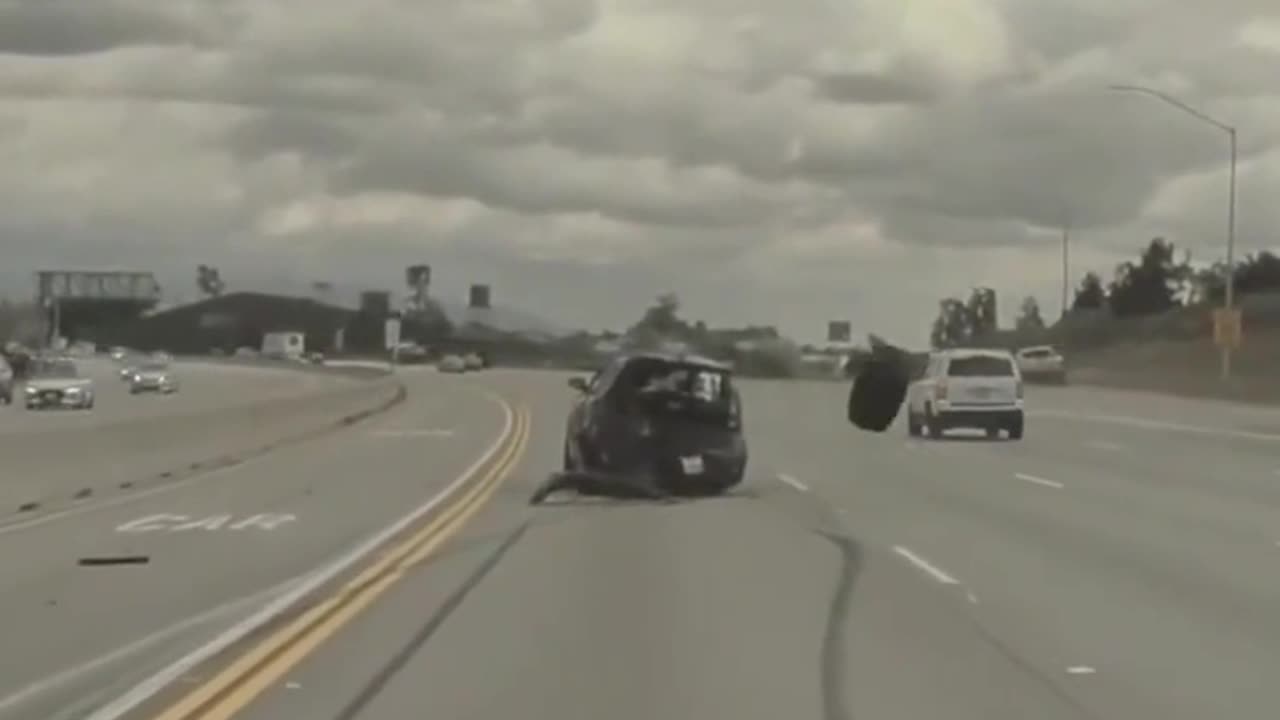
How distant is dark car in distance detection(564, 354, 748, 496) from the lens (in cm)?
2677

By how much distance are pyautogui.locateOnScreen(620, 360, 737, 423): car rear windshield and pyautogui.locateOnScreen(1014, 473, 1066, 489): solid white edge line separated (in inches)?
227

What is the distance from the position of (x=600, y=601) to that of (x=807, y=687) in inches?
180

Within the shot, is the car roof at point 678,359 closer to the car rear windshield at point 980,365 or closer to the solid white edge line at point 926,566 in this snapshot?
the solid white edge line at point 926,566

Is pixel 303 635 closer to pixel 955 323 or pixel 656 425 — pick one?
pixel 656 425

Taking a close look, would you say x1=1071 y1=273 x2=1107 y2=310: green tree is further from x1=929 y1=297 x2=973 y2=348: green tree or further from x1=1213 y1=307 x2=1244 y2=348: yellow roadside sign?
x1=1213 y1=307 x2=1244 y2=348: yellow roadside sign

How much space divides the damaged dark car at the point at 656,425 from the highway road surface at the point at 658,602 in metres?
1.03

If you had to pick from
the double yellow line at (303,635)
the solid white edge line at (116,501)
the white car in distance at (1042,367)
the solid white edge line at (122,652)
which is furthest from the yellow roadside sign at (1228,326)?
the solid white edge line at (122,652)

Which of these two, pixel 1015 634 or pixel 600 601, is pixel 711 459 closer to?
pixel 600 601

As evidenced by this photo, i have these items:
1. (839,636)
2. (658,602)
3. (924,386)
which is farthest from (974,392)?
(839,636)

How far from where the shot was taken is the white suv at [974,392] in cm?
4634

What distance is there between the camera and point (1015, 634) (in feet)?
44.7

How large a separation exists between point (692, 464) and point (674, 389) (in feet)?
3.39

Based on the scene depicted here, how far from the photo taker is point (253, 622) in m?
14.0

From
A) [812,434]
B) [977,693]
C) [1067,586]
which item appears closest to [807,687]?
[977,693]
